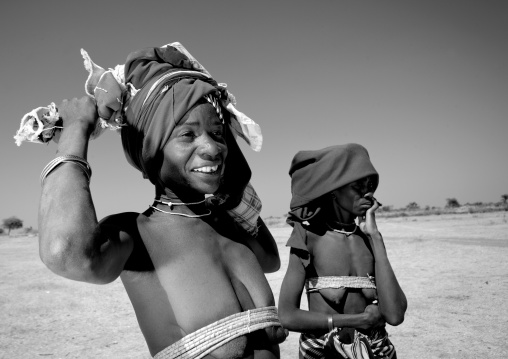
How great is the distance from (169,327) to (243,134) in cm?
90

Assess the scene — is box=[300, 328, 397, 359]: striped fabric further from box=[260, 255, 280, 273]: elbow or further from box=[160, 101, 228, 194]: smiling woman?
box=[160, 101, 228, 194]: smiling woman

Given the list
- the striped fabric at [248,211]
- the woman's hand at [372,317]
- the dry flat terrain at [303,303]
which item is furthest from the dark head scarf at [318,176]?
the dry flat terrain at [303,303]

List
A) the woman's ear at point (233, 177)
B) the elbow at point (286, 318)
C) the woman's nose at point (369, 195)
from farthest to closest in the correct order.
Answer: the woman's nose at point (369, 195)
the elbow at point (286, 318)
the woman's ear at point (233, 177)

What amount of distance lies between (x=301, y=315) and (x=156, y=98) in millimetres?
2030

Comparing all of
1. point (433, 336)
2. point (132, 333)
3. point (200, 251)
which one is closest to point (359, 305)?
point (200, 251)

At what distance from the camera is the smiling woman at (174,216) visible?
126 centimetres

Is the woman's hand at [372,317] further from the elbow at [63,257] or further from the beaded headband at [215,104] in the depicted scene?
the elbow at [63,257]

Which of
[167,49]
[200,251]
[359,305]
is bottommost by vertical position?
[359,305]

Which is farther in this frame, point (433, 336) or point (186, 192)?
A: point (433, 336)

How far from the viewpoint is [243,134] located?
6.17 ft

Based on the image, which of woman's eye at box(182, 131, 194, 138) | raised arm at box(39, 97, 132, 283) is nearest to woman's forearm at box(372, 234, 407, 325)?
woman's eye at box(182, 131, 194, 138)

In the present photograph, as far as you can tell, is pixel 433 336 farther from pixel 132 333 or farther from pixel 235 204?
pixel 235 204

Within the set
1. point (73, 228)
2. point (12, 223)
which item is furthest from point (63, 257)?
point (12, 223)

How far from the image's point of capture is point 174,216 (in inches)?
66.2
